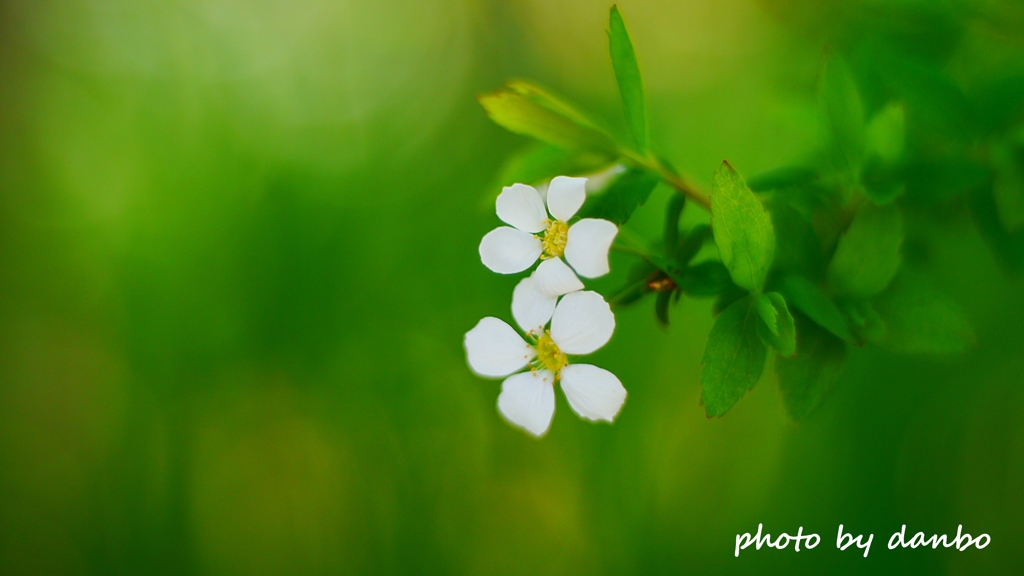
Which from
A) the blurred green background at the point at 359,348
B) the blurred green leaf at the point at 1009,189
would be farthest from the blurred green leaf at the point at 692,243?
the blurred green background at the point at 359,348

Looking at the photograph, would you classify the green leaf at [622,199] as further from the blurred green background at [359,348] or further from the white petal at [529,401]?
the blurred green background at [359,348]

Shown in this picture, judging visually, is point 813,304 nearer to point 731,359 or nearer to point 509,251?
point 731,359

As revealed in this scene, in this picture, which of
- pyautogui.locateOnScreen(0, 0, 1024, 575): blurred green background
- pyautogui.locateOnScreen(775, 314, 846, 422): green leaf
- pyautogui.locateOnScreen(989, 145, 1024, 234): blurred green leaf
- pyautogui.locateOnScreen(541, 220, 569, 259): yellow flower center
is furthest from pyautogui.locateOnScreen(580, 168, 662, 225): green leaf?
pyautogui.locateOnScreen(0, 0, 1024, 575): blurred green background

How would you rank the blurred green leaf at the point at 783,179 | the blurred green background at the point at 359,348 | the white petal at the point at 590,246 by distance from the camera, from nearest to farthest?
the white petal at the point at 590,246
the blurred green leaf at the point at 783,179
the blurred green background at the point at 359,348

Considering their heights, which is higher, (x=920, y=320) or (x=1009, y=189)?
(x=1009, y=189)

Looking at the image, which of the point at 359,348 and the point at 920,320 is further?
the point at 359,348

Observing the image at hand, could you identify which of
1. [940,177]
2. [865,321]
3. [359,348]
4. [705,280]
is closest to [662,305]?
[705,280]
